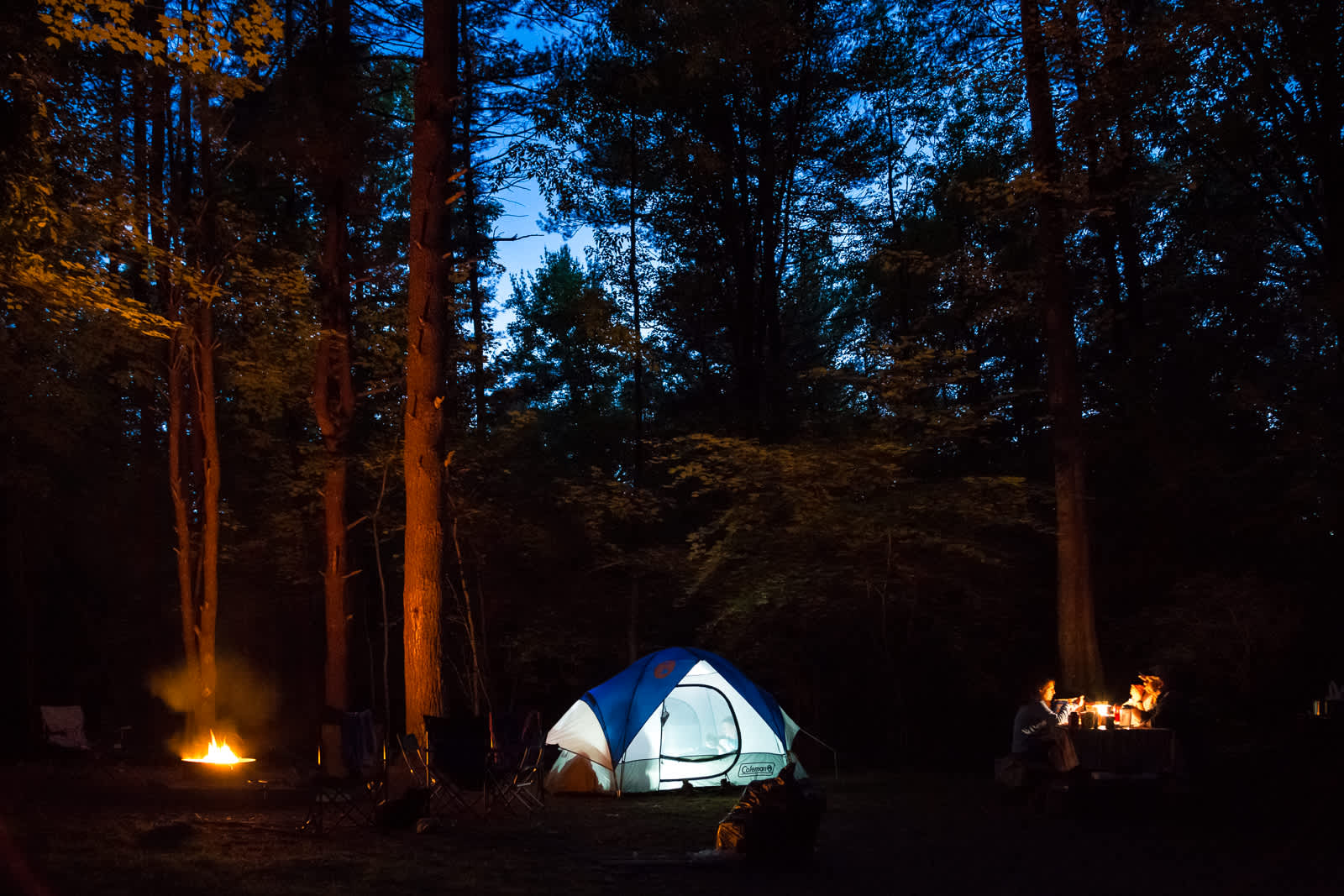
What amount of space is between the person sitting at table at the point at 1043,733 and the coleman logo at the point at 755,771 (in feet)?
8.57

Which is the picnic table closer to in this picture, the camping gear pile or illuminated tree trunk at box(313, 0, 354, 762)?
the camping gear pile

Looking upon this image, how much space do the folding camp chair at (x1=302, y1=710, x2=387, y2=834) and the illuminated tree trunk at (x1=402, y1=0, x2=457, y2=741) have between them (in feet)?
2.31

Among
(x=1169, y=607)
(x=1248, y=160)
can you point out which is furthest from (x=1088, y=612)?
(x=1248, y=160)

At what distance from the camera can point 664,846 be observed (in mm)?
7180

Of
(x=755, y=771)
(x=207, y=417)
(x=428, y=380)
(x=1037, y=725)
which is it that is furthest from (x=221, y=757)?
(x=1037, y=725)

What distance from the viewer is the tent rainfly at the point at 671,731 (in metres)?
10.3

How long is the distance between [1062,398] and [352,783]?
7.94 meters

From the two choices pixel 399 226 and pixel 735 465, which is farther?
pixel 399 226

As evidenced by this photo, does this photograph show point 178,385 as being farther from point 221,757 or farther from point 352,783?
point 352,783

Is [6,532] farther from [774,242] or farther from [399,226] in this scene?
[774,242]

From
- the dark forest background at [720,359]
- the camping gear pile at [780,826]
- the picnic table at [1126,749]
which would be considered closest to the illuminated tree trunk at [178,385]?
the dark forest background at [720,359]

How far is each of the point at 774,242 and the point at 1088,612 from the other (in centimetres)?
994

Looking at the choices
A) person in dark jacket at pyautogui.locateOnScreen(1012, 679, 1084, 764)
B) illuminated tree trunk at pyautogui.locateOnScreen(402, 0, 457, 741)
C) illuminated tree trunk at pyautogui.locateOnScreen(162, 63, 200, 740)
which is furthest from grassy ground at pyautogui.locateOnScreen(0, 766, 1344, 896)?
illuminated tree trunk at pyautogui.locateOnScreen(162, 63, 200, 740)

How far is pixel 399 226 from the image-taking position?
59.6ft
